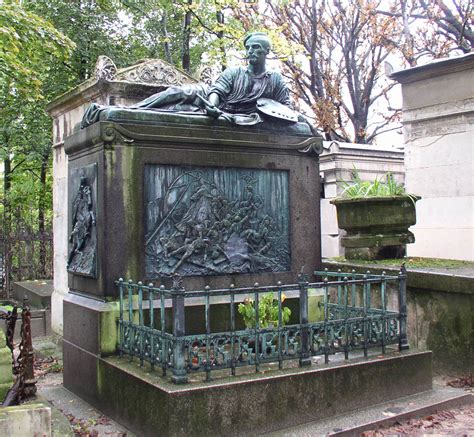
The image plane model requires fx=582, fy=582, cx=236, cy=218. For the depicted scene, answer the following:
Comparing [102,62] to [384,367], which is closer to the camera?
[384,367]

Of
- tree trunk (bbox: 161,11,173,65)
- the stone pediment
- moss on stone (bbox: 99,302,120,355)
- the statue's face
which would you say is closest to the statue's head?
the statue's face

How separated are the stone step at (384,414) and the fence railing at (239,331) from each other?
0.52 m

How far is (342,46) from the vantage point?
2228cm

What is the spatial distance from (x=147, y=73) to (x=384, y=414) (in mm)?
6220

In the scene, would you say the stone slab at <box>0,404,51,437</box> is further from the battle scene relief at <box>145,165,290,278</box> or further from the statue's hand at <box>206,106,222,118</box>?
the statue's hand at <box>206,106,222,118</box>

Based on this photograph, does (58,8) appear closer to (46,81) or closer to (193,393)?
(46,81)

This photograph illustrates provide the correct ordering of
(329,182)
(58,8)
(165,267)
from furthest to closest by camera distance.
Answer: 1. (58,8)
2. (329,182)
3. (165,267)

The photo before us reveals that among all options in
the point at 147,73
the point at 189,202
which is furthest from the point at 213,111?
the point at 147,73

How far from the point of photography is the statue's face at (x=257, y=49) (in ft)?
22.1

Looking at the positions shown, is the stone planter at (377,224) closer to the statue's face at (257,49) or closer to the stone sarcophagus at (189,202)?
the stone sarcophagus at (189,202)

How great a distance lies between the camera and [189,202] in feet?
20.5

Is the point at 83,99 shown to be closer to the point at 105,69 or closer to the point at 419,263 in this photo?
the point at 105,69

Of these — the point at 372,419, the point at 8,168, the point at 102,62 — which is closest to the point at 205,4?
the point at 8,168

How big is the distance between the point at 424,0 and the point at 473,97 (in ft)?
43.9
